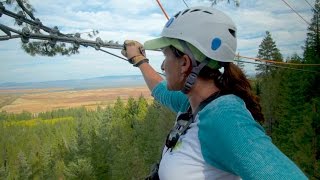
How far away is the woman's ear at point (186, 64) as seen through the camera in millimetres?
2311

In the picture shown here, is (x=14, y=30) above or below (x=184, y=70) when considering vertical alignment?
above

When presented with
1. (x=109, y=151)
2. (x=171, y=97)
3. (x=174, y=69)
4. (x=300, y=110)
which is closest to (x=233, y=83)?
(x=174, y=69)

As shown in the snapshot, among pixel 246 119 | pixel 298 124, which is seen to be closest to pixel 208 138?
pixel 246 119

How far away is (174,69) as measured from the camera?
94.8 inches

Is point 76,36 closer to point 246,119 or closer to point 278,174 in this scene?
point 246,119

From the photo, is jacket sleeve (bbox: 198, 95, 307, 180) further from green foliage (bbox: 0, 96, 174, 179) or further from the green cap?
green foliage (bbox: 0, 96, 174, 179)

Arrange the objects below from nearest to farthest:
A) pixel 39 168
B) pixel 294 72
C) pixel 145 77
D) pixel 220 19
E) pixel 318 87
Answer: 1. pixel 220 19
2. pixel 145 77
3. pixel 318 87
4. pixel 294 72
5. pixel 39 168

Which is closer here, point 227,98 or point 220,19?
point 227,98

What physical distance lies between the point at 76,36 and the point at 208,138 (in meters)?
2.85

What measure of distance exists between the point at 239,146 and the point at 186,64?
2.66ft

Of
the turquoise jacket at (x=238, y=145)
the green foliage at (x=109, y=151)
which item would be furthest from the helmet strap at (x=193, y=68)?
the green foliage at (x=109, y=151)

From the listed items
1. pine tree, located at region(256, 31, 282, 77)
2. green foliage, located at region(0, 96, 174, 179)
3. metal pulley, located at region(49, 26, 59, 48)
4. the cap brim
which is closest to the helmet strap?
the cap brim

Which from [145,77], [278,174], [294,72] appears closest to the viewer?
[278,174]

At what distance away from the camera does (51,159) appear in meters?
61.0
